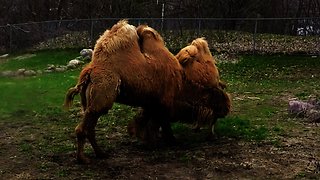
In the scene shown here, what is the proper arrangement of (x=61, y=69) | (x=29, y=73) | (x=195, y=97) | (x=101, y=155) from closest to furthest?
1. (x=101, y=155)
2. (x=195, y=97)
3. (x=29, y=73)
4. (x=61, y=69)

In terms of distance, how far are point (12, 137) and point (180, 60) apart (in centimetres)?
325

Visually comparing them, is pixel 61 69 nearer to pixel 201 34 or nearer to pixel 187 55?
pixel 201 34

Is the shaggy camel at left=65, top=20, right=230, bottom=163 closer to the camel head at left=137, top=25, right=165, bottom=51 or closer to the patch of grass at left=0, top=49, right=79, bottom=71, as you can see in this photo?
the camel head at left=137, top=25, right=165, bottom=51

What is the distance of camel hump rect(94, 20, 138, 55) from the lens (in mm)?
7223

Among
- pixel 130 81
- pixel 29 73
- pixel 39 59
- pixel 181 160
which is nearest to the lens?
pixel 130 81

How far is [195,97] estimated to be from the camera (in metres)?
8.26

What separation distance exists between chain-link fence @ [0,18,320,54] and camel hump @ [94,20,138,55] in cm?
1437

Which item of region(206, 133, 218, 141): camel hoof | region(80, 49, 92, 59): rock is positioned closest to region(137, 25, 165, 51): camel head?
region(206, 133, 218, 141): camel hoof

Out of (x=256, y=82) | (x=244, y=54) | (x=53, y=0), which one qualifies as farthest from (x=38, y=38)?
(x=256, y=82)

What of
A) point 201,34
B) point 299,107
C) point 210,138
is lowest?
point 210,138

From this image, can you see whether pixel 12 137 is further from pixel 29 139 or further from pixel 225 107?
pixel 225 107

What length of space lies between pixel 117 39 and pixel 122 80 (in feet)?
2.08

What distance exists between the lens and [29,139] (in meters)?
8.84

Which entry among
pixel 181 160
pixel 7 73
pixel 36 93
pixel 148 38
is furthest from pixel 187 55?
pixel 7 73
